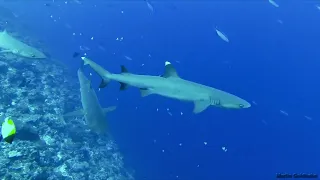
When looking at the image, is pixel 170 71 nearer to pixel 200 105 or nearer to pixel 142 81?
pixel 142 81

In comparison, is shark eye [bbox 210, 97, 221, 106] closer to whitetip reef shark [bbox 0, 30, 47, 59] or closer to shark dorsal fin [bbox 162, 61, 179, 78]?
shark dorsal fin [bbox 162, 61, 179, 78]

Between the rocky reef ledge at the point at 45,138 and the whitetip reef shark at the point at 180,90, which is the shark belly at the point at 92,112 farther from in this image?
the rocky reef ledge at the point at 45,138

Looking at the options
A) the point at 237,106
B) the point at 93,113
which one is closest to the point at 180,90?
the point at 237,106

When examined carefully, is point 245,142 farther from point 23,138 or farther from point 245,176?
point 23,138

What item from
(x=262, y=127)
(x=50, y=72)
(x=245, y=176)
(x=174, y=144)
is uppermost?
(x=50, y=72)

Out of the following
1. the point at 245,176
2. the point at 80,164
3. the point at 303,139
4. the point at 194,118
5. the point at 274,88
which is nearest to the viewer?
the point at 80,164

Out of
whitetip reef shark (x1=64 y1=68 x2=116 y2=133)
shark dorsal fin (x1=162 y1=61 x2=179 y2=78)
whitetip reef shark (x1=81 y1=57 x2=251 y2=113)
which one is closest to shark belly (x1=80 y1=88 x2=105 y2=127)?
whitetip reef shark (x1=64 y1=68 x2=116 y2=133)

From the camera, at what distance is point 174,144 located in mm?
25953

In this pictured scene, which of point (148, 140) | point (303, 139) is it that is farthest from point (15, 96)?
point (303, 139)

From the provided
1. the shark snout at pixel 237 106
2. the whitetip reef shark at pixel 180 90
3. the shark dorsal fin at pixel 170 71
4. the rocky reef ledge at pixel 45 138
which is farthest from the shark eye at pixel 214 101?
the rocky reef ledge at pixel 45 138

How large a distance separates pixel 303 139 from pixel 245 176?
31791 mm

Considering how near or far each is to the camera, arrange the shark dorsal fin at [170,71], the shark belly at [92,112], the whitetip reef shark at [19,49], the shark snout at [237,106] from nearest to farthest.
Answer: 1. the shark snout at [237,106]
2. the shark dorsal fin at [170,71]
3. the whitetip reef shark at [19,49]
4. the shark belly at [92,112]

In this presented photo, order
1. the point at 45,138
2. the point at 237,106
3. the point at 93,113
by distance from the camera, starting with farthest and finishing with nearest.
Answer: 1. the point at 45,138
2. the point at 93,113
3. the point at 237,106

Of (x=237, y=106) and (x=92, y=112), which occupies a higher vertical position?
(x=237, y=106)
